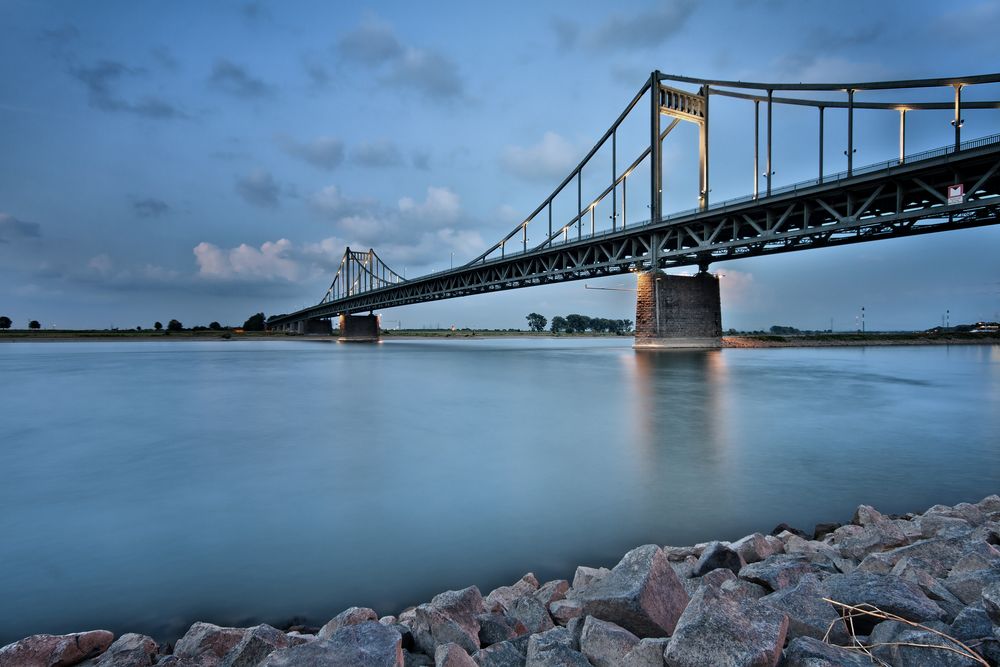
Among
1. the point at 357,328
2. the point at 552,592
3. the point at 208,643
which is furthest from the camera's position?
the point at 357,328

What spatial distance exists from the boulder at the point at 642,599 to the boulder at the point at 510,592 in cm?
66

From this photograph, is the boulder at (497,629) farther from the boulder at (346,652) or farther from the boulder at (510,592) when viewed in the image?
the boulder at (346,652)

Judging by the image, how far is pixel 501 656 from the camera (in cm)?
229

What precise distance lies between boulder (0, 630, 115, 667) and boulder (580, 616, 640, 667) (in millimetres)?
2542

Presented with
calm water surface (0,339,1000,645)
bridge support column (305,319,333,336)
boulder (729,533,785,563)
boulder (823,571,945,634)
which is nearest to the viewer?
boulder (823,571,945,634)

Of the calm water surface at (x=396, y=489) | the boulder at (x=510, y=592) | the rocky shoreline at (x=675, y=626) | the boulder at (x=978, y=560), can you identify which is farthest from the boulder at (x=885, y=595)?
the calm water surface at (x=396, y=489)

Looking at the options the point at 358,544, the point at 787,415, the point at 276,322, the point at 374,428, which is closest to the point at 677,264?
the point at 787,415

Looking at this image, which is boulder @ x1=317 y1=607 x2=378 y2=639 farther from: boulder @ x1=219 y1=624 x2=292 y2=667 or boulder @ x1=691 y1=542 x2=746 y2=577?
boulder @ x1=691 y1=542 x2=746 y2=577

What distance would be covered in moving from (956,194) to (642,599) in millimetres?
33831

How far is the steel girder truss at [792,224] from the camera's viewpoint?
27000 mm

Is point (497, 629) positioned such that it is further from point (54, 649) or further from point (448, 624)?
point (54, 649)

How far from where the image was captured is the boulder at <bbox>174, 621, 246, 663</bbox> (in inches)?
102

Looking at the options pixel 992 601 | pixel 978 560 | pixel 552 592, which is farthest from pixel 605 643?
pixel 978 560

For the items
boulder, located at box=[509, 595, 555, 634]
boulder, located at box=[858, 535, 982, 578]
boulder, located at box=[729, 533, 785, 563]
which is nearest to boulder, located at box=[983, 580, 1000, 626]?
boulder, located at box=[858, 535, 982, 578]
